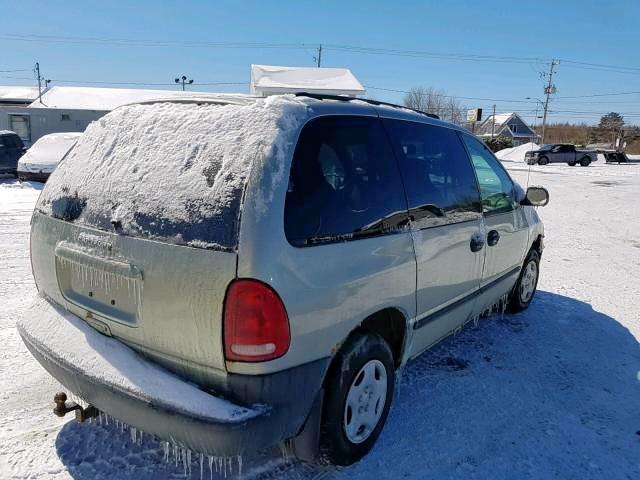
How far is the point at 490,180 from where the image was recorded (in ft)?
12.9

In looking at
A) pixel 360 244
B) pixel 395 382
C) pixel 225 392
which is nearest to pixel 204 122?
pixel 360 244

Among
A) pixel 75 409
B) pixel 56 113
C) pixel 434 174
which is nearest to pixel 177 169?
pixel 75 409

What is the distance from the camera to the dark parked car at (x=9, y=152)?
1579 cm

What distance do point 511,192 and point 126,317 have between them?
11.2ft

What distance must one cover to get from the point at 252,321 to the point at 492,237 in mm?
2400

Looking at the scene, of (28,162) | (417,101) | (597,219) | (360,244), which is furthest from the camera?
(417,101)

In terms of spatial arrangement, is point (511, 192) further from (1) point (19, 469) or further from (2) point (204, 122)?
(1) point (19, 469)

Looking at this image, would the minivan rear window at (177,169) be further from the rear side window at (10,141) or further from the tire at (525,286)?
the rear side window at (10,141)

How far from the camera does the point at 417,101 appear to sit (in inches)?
2483

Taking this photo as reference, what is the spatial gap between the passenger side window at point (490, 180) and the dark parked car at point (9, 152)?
16567 mm

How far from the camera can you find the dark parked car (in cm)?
1579

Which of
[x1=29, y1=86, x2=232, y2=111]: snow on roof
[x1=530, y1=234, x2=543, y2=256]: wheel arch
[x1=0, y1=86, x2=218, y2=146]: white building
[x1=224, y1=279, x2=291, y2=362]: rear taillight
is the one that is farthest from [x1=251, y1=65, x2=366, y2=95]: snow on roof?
[x1=224, y1=279, x2=291, y2=362]: rear taillight

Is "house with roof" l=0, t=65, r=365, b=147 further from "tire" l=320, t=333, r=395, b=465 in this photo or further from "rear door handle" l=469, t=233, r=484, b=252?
"tire" l=320, t=333, r=395, b=465

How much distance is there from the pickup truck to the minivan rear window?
36.2 m
